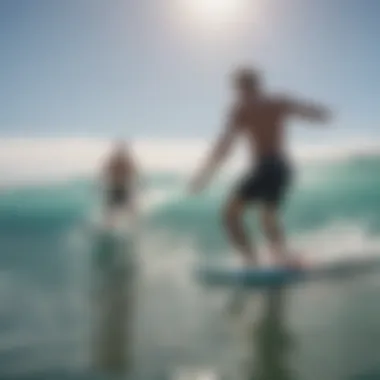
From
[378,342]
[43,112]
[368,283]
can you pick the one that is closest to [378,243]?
[368,283]

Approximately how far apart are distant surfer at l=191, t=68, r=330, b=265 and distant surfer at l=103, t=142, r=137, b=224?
0.12m

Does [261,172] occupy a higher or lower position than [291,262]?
higher

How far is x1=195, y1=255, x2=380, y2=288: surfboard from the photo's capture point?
4.72 ft

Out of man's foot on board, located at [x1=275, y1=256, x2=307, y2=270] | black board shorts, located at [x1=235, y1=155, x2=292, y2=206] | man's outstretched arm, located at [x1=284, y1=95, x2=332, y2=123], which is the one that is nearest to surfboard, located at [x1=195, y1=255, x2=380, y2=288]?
man's foot on board, located at [x1=275, y1=256, x2=307, y2=270]

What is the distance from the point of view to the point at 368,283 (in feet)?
4.82

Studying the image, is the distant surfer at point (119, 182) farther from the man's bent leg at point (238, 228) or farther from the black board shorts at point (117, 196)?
the man's bent leg at point (238, 228)

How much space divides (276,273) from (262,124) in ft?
0.95

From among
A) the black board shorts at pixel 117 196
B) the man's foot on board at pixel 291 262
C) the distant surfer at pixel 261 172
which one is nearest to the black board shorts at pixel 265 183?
the distant surfer at pixel 261 172

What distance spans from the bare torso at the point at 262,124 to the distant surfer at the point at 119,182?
23 cm

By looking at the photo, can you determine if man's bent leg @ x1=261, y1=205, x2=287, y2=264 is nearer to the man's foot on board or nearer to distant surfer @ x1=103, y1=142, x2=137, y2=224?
the man's foot on board

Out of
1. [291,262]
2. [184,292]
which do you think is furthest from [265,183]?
[184,292]

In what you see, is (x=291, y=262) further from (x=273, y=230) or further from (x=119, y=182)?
(x=119, y=182)

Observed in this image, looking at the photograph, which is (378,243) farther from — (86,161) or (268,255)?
(86,161)

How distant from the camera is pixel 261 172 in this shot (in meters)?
1.45
